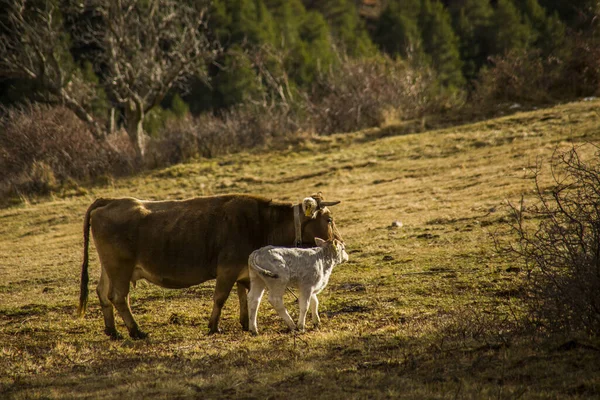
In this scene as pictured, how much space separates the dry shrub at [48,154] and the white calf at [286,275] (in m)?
20.9

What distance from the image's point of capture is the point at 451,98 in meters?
35.7

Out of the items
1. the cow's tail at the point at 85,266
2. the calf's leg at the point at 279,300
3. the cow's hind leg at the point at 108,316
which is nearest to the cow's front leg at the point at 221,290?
the calf's leg at the point at 279,300

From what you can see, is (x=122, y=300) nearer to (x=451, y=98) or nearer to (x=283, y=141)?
(x=283, y=141)

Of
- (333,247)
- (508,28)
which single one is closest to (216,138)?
(333,247)

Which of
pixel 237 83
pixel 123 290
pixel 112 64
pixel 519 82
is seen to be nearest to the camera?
pixel 123 290

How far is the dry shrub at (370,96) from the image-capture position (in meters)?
33.9

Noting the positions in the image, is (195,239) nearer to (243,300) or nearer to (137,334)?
(243,300)

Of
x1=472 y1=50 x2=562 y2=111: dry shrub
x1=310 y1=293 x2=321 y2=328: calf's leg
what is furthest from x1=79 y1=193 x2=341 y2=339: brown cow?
x1=472 y1=50 x2=562 y2=111: dry shrub

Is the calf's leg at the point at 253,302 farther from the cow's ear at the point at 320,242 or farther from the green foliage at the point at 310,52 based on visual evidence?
the green foliage at the point at 310,52

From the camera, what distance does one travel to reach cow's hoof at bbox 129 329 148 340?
399 inches

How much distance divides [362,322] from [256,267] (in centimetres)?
167

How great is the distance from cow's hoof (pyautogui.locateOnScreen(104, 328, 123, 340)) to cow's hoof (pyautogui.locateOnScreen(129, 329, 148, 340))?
175mm

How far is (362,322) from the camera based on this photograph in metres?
9.95

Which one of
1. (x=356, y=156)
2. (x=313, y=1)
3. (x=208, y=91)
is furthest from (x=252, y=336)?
(x=313, y=1)
